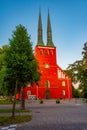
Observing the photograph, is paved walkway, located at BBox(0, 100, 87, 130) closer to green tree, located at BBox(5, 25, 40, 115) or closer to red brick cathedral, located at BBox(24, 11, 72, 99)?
green tree, located at BBox(5, 25, 40, 115)

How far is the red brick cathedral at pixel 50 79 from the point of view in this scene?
6588 cm

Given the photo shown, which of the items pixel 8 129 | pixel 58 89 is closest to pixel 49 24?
pixel 58 89

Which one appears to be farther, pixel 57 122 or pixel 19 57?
pixel 19 57

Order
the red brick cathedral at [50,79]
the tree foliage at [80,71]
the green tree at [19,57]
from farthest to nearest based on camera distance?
the red brick cathedral at [50,79], the tree foliage at [80,71], the green tree at [19,57]

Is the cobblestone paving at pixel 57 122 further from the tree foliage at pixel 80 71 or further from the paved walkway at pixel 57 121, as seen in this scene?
the tree foliage at pixel 80 71

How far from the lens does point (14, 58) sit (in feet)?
62.3

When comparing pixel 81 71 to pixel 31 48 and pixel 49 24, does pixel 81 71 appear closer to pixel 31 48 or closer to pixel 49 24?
pixel 31 48

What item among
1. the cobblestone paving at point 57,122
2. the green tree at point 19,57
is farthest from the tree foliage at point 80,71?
the cobblestone paving at point 57,122

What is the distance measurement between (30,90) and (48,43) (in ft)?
61.1

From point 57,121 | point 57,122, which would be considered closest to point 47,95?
point 57,121

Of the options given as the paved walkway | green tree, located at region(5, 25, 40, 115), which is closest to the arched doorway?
green tree, located at region(5, 25, 40, 115)

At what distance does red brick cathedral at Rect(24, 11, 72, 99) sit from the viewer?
6588 centimetres

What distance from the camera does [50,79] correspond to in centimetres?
6756

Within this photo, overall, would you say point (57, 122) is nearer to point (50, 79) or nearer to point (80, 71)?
point (80, 71)
